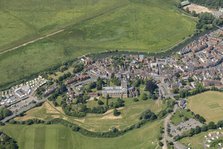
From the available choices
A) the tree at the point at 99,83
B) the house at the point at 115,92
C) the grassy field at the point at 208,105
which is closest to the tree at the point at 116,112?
the house at the point at 115,92

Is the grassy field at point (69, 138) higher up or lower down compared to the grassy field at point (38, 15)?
lower down

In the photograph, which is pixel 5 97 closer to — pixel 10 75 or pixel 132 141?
pixel 10 75

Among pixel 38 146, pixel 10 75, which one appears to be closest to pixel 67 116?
pixel 38 146

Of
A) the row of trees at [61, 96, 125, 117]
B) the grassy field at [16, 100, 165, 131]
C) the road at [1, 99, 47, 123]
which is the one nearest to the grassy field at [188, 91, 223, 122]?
the grassy field at [16, 100, 165, 131]

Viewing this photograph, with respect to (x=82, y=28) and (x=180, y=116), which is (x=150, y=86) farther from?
(x=82, y=28)

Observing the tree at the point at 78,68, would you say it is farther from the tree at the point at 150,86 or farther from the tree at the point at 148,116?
the tree at the point at 148,116

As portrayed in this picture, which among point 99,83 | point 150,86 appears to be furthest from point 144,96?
point 99,83

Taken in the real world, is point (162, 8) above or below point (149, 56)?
above
